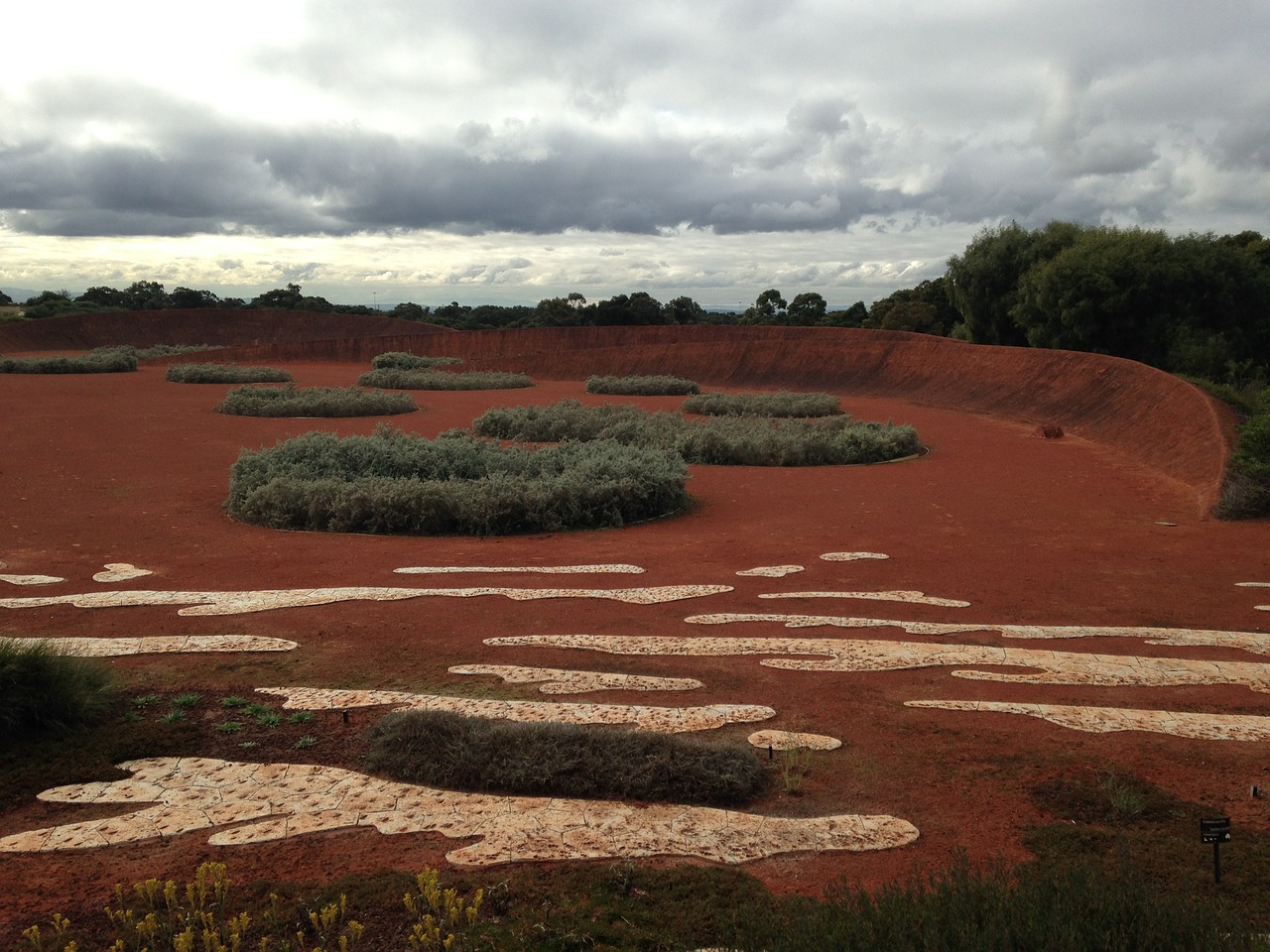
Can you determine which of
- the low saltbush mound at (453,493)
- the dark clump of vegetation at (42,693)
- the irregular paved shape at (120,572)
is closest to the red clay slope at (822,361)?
the low saltbush mound at (453,493)

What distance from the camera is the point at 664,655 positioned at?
255 inches

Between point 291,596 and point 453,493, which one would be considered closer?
point 291,596

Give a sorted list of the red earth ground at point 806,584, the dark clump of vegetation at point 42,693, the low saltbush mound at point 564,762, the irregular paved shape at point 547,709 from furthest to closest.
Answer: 1. the irregular paved shape at point 547,709
2. the dark clump of vegetation at point 42,693
3. the low saltbush mound at point 564,762
4. the red earth ground at point 806,584

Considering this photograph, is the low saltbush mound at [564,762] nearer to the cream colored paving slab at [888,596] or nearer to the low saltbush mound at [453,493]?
the cream colored paving slab at [888,596]

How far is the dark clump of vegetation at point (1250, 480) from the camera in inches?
447

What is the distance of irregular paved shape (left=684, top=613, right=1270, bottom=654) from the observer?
22.6 ft

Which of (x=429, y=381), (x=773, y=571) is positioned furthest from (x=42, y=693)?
(x=429, y=381)

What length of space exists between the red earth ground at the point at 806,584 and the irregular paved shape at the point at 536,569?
248mm

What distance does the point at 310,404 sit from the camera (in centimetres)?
2500

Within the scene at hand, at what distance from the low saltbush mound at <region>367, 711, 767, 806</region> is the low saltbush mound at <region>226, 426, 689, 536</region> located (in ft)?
20.8

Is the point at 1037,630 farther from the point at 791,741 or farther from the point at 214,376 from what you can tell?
the point at 214,376

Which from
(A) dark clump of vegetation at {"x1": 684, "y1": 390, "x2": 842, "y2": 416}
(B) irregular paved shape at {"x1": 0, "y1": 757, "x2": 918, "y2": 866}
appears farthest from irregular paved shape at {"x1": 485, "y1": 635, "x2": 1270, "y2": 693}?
(A) dark clump of vegetation at {"x1": 684, "y1": 390, "x2": 842, "y2": 416}

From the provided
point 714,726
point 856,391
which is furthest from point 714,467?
point 856,391

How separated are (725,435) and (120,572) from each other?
11253mm
